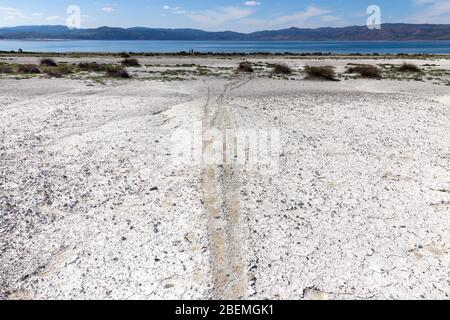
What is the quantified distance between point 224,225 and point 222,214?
0.39 metres

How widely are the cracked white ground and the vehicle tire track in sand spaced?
0.02 meters

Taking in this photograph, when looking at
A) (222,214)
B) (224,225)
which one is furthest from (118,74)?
(224,225)

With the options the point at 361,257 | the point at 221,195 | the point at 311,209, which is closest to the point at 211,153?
the point at 221,195

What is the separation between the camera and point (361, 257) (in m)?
5.16

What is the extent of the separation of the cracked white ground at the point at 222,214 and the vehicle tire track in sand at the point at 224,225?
2 centimetres

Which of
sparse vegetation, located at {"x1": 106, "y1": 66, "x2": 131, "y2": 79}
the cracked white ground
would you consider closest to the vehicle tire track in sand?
the cracked white ground

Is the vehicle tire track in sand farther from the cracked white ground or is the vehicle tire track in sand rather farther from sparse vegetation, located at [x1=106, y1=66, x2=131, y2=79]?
sparse vegetation, located at [x1=106, y1=66, x2=131, y2=79]

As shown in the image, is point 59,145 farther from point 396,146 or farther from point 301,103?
point 301,103

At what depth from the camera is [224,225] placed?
593 cm

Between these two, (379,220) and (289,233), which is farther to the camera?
(379,220)

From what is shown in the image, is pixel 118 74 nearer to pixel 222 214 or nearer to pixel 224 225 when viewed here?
pixel 222 214

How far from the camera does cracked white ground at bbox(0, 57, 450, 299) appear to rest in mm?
4621

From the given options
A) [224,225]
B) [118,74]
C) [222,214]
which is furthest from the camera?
[118,74]
